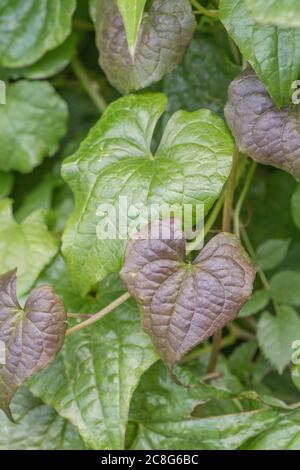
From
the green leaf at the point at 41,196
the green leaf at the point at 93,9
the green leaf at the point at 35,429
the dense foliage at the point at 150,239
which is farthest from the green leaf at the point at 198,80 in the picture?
the green leaf at the point at 35,429

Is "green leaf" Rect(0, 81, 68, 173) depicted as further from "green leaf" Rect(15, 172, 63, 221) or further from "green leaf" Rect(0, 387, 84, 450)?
"green leaf" Rect(0, 387, 84, 450)

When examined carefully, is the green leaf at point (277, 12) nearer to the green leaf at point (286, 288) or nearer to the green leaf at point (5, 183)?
the green leaf at point (286, 288)

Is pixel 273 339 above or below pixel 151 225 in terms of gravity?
below

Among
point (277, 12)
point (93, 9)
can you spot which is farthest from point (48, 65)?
point (277, 12)
